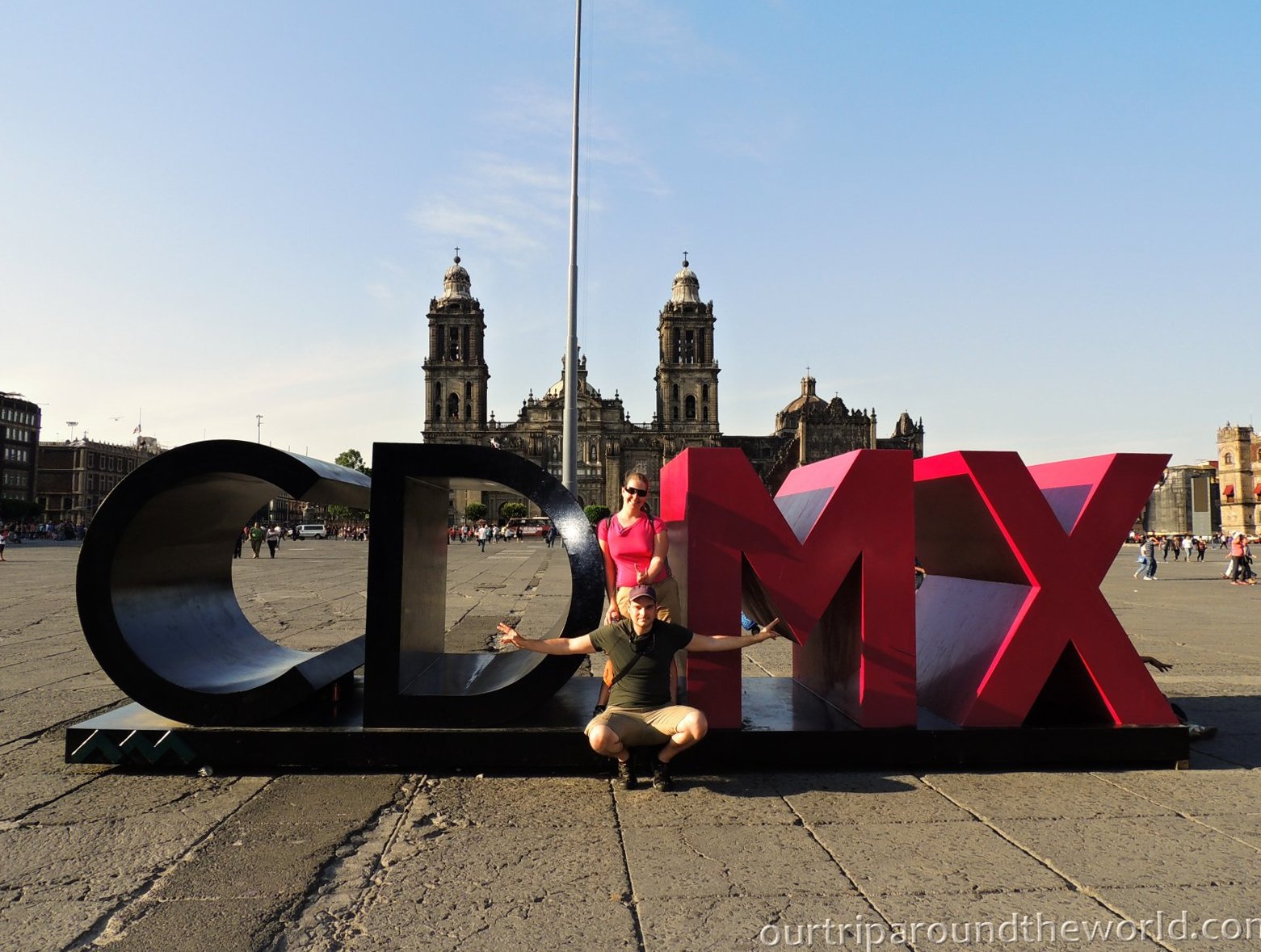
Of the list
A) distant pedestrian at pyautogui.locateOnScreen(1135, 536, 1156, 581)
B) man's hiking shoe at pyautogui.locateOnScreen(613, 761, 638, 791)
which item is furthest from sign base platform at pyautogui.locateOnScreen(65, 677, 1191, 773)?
distant pedestrian at pyautogui.locateOnScreen(1135, 536, 1156, 581)

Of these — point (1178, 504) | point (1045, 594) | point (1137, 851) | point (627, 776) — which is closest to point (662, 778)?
point (627, 776)

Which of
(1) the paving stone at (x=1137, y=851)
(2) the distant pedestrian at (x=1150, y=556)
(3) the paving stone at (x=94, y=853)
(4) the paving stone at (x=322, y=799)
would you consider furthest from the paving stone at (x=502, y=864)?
(2) the distant pedestrian at (x=1150, y=556)

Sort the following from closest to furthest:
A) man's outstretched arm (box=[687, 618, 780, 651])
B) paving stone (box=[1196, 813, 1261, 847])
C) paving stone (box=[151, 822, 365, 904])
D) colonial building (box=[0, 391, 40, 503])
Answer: paving stone (box=[151, 822, 365, 904]) → paving stone (box=[1196, 813, 1261, 847]) → man's outstretched arm (box=[687, 618, 780, 651]) → colonial building (box=[0, 391, 40, 503])

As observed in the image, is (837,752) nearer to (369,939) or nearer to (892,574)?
(892,574)

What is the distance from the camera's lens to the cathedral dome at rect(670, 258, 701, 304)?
78812mm

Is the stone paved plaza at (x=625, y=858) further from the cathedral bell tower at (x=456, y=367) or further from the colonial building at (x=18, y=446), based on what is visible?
the colonial building at (x=18, y=446)

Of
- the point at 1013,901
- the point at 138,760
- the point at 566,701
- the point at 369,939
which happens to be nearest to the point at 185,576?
the point at 138,760

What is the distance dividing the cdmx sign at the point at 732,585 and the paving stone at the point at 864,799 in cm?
32

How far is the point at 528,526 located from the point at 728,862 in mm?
66628

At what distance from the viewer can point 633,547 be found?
14.3ft

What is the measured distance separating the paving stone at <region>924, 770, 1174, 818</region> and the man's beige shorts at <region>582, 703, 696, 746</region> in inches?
49.9

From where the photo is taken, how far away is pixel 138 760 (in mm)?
4086

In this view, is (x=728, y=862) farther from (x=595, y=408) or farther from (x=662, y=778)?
(x=595, y=408)

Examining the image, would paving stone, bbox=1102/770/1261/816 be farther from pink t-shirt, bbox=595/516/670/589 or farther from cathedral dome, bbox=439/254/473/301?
cathedral dome, bbox=439/254/473/301
